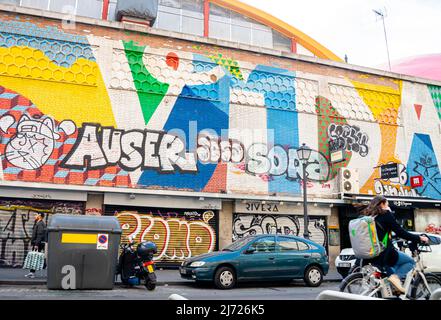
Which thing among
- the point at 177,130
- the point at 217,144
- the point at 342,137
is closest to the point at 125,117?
the point at 177,130

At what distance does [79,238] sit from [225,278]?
160 inches

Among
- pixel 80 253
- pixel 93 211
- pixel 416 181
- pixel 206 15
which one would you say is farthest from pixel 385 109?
pixel 80 253

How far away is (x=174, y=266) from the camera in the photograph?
653 inches

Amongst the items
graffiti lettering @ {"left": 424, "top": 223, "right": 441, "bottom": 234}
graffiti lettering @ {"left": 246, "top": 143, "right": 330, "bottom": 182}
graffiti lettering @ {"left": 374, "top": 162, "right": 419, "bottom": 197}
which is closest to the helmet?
graffiti lettering @ {"left": 246, "top": 143, "right": 330, "bottom": 182}

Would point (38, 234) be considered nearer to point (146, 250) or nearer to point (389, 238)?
point (146, 250)

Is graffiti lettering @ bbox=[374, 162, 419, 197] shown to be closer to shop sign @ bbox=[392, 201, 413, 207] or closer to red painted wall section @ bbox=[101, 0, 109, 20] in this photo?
shop sign @ bbox=[392, 201, 413, 207]

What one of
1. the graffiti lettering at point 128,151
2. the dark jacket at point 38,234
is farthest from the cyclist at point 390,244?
the graffiti lettering at point 128,151

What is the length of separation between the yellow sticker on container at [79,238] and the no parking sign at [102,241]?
94 mm

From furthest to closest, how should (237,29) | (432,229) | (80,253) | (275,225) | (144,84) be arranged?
(237,29), (432,229), (275,225), (144,84), (80,253)

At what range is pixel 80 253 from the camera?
31.7ft

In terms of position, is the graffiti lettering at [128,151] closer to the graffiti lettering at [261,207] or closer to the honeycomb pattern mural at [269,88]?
the graffiti lettering at [261,207]
